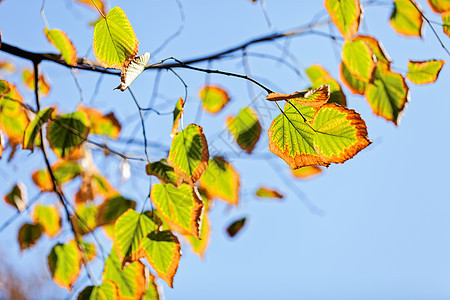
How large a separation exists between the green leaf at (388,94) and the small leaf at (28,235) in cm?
70

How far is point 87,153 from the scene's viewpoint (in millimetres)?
1040

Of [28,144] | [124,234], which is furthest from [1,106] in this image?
[124,234]

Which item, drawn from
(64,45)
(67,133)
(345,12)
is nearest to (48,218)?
(67,133)

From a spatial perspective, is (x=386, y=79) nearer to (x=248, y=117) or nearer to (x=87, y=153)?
(x=248, y=117)

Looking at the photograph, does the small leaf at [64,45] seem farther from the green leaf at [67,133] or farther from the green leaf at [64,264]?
the green leaf at [64,264]

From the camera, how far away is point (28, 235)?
85 cm

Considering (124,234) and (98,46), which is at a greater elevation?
(98,46)

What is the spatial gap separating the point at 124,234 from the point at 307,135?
25 cm

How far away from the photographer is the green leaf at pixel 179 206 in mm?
435

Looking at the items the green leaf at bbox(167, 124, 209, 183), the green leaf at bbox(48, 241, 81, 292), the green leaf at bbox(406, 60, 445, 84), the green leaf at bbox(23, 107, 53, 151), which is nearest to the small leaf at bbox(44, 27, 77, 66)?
the green leaf at bbox(23, 107, 53, 151)

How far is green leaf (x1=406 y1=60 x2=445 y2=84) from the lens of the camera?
0.52 meters

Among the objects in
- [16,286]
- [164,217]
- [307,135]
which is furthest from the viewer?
[16,286]

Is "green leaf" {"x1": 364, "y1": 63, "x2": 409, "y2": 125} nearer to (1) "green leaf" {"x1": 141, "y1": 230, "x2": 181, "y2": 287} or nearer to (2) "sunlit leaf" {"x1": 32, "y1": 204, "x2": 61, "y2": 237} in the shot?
(1) "green leaf" {"x1": 141, "y1": 230, "x2": 181, "y2": 287}

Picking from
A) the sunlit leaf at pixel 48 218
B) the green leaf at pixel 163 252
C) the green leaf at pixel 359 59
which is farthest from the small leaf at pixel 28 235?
the green leaf at pixel 359 59
